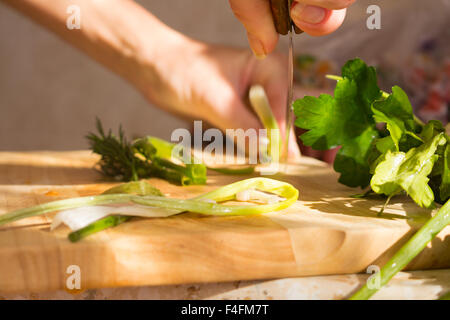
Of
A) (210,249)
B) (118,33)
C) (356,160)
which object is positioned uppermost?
(118,33)

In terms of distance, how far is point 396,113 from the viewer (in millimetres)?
886

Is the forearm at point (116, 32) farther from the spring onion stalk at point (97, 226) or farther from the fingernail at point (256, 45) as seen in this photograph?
the spring onion stalk at point (97, 226)

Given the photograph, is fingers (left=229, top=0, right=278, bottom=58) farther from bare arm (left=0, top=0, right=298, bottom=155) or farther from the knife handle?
bare arm (left=0, top=0, right=298, bottom=155)

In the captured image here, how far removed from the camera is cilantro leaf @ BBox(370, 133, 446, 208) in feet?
2.49

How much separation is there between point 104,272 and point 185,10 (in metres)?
3.46

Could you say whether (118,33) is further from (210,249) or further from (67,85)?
(67,85)

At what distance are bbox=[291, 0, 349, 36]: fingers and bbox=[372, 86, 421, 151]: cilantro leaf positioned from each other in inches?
7.6

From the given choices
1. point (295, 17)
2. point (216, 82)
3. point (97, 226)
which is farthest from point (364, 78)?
point (216, 82)

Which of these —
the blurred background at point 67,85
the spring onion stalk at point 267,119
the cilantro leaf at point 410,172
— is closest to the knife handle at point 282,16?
the cilantro leaf at point 410,172

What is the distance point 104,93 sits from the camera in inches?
156

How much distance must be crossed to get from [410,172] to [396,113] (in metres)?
0.15

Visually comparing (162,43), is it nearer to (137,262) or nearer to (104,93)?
(137,262)

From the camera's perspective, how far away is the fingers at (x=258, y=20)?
39.2 inches

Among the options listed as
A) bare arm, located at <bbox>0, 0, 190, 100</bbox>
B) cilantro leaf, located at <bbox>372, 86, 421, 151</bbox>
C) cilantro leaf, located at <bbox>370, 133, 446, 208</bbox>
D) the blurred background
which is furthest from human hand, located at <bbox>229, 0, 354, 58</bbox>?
the blurred background
